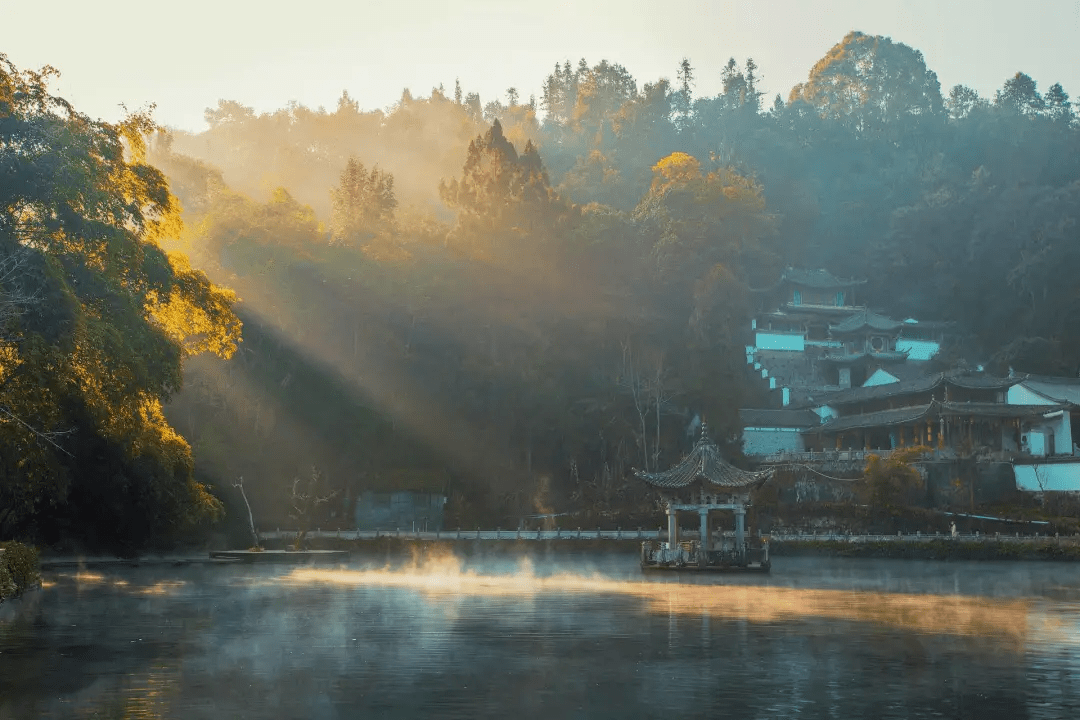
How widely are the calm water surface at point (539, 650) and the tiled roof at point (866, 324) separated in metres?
58.2

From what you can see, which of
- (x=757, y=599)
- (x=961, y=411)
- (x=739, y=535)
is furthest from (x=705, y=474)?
(x=961, y=411)

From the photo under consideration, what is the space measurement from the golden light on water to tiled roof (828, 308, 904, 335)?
57415mm

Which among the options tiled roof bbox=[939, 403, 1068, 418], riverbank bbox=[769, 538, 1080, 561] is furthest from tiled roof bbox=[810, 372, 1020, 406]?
riverbank bbox=[769, 538, 1080, 561]

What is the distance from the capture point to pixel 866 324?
3809 inches

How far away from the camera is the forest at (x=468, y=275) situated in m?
28.9

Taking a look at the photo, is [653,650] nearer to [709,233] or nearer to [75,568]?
[75,568]

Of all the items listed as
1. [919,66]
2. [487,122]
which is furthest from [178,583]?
[919,66]

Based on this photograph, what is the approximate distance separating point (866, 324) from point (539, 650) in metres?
80.2

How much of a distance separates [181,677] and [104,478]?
66.8ft

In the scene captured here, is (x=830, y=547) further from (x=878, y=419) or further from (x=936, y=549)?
(x=878, y=419)

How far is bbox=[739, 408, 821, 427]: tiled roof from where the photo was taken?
Result: 3201 inches

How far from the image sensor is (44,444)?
3097 cm

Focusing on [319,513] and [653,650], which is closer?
[653,650]

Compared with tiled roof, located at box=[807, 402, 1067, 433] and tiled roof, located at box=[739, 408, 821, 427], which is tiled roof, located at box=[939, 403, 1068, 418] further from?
tiled roof, located at box=[739, 408, 821, 427]
